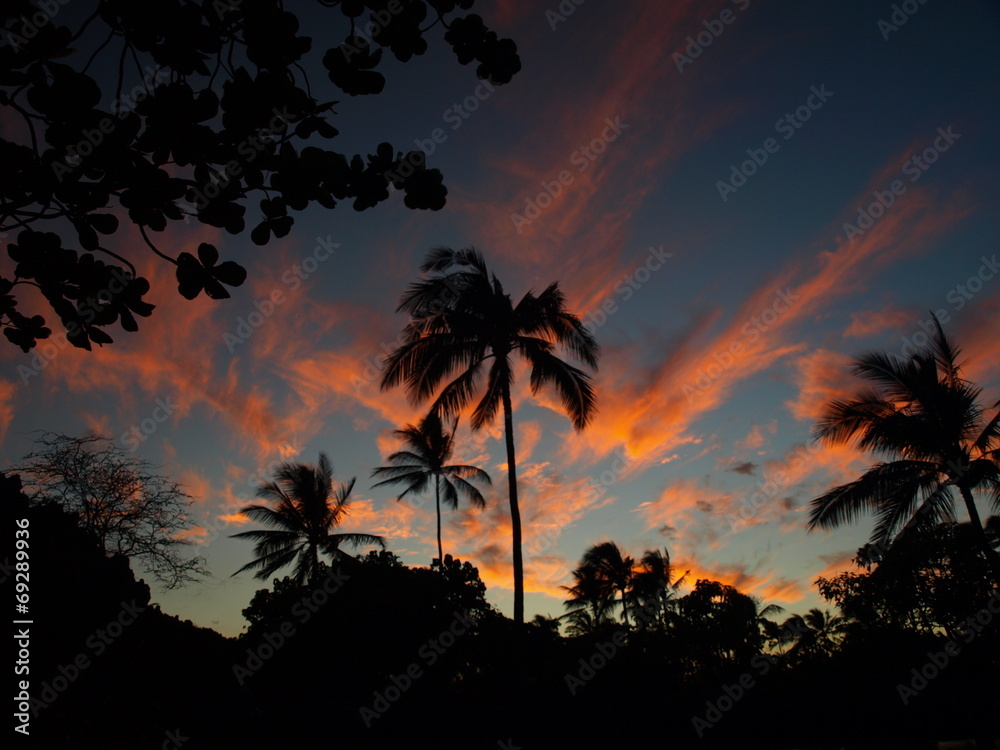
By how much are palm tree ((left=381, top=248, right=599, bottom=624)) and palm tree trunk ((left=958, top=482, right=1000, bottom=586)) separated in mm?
8110

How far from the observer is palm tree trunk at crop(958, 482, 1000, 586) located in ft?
A: 31.5

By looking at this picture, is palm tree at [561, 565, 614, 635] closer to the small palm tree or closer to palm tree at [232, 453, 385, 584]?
the small palm tree

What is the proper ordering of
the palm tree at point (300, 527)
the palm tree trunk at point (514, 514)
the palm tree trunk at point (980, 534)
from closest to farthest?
the palm tree trunk at point (980, 534) → the palm tree trunk at point (514, 514) → the palm tree at point (300, 527)

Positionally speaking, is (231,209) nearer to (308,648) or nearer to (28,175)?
(28,175)

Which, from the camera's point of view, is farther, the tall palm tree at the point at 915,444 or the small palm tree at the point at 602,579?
the small palm tree at the point at 602,579

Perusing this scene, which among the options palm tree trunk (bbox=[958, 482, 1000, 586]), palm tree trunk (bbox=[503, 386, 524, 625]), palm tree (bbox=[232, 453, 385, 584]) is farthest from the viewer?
palm tree (bbox=[232, 453, 385, 584])

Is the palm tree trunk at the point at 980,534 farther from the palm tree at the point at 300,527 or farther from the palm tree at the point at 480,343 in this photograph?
the palm tree at the point at 300,527

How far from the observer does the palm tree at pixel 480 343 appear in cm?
1389

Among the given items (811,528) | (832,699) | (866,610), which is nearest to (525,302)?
(811,528)

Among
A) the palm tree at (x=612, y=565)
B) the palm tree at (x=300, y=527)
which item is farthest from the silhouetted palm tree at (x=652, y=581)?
the palm tree at (x=300, y=527)

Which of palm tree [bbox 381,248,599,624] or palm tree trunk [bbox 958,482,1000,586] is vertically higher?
palm tree [bbox 381,248,599,624]

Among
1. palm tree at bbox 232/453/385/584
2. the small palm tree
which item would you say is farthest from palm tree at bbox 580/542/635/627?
palm tree at bbox 232/453/385/584

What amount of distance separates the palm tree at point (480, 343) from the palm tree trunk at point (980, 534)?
26.6ft

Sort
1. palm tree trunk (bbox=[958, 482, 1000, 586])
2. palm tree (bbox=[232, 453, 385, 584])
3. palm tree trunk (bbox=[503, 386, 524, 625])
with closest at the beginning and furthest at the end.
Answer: palm tree trunk (bbox=[958, 482, 1000, 586]) → palm tree trunk (bbox=[503, 386, 524, 625]) → palm tree (bbox=[232, 453, 385, 584])
